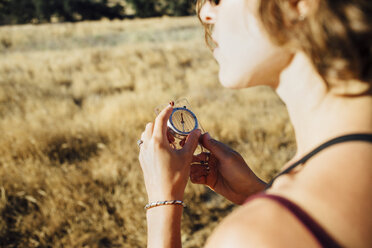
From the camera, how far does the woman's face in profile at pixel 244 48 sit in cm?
101

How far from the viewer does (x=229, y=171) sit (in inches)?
60.5

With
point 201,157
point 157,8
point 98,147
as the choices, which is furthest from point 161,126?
point 157,8

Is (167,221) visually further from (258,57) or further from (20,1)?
(20,1)

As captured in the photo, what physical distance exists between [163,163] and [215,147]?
39 centimetres

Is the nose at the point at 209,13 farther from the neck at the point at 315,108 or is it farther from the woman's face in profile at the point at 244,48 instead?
the neck at the point at 315,108

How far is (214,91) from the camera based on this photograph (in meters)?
7.57

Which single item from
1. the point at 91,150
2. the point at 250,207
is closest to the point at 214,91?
the point at 91,150

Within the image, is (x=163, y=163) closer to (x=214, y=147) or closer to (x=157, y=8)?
(x=214, y=147)

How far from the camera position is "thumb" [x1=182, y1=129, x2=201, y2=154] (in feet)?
4.26

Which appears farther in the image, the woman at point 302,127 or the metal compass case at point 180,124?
the metal compass case at point 180,124

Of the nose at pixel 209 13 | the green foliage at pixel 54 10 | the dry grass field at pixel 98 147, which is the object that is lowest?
the dry grass field at pixel 98 147

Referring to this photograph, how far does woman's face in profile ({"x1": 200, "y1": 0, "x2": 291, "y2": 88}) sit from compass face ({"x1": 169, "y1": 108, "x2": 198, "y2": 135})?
0.35 m

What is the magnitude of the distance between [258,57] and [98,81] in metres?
7.66

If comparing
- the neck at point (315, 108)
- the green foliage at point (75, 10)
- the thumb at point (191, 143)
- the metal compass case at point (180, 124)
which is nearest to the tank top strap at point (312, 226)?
the neck at point (315, 108)
